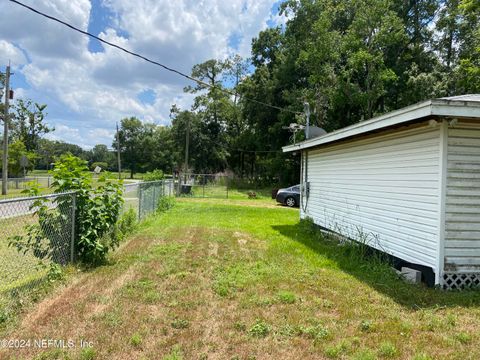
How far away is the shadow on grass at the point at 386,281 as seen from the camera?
4.21 meters

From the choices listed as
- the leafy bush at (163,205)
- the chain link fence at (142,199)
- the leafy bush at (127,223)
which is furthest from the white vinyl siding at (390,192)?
the leafy bush at (163,205)

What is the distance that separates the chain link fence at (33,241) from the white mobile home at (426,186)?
5.04 m

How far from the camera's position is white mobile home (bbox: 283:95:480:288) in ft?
15.3

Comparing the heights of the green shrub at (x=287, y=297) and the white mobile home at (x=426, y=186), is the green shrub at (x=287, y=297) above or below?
below

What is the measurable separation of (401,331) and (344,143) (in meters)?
5.10

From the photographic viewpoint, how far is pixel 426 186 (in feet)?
16.3

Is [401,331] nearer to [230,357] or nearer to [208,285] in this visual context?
[230,357]

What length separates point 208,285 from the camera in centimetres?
477

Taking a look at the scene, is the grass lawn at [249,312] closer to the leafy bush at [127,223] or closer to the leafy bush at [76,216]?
the leafy bush at [76,216]

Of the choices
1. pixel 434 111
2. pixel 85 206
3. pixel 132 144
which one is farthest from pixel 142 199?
pixel 132 144

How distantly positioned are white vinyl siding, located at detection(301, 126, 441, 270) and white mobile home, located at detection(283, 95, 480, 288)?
14 mm

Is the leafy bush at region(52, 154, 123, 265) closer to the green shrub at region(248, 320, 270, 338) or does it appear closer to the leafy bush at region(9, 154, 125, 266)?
the leafy bush at region(9, 154, 125, 266)

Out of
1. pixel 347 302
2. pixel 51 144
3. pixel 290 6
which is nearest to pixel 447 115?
pixel 347 302

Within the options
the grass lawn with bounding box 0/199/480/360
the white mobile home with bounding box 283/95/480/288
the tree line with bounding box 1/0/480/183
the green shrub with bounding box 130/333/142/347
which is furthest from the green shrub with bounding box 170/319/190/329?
the tree line with bounding box 1/0/480/183
